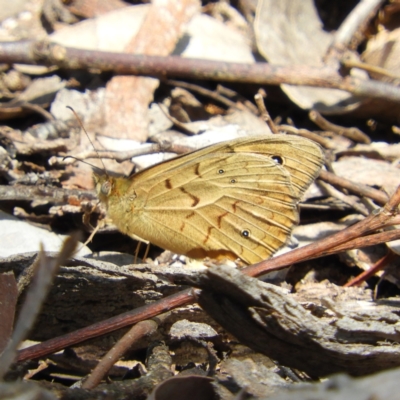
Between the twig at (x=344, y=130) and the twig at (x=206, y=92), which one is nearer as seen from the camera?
the twig at (x=344, y=130)

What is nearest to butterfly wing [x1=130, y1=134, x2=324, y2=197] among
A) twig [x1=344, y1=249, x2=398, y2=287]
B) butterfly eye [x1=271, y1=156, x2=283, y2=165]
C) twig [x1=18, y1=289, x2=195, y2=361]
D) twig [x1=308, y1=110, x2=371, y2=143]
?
butterfly eye [x1=271, y1=156, x2=283, y2=165]

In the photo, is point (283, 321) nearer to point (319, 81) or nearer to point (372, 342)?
point (372, 342)

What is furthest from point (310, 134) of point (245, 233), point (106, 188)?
point (106, 188)

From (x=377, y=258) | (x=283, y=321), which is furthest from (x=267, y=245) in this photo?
(x=283, y=321)

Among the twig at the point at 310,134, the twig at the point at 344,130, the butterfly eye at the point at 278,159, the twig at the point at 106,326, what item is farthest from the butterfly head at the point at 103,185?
the twig at the point at 344,130

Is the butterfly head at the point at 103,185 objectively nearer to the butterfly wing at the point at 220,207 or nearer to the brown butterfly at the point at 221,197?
the brown butterfly at the point at 221,197

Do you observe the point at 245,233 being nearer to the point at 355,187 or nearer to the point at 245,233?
the point at 245,233

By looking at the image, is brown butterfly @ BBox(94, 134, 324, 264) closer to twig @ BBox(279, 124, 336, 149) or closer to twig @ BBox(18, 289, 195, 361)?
twig @ BBox(279, 124, 336, 149)

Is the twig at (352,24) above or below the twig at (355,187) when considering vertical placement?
above
